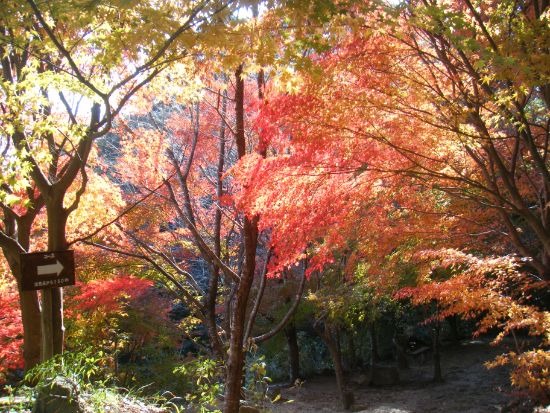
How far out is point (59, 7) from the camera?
11.4ft

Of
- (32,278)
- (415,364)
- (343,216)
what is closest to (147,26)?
(32,278)

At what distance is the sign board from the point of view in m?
4.33

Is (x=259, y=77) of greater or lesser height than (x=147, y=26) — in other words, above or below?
above

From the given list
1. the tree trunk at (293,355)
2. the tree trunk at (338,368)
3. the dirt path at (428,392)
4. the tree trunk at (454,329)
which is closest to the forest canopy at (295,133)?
the dirt path at (428,392)

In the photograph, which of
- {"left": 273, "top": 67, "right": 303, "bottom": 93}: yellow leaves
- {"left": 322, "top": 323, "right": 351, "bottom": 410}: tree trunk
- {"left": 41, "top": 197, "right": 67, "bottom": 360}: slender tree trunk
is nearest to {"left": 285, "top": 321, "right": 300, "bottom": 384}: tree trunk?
{"left": 322, "top": 323, "right": 351, "bottom": 410}: tree trunk

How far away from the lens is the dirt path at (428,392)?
11617mm

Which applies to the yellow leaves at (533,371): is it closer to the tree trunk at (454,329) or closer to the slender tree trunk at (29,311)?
the slender tree trunk at (29,311)

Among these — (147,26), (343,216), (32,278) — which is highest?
(147,26)

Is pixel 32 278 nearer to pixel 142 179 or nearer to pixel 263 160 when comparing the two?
pixel 263 160

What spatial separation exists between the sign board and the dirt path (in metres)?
7.39

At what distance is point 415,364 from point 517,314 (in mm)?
10489

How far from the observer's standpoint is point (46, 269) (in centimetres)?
441

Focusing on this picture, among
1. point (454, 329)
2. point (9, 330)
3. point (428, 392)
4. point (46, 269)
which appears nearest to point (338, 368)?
point (428, 392)

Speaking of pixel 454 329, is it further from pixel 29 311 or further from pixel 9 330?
pixel 29 311
